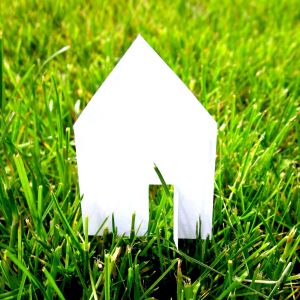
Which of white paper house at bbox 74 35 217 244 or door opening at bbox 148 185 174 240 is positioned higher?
white paper house at bbox 74 35 217 244

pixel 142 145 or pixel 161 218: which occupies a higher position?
pixel 142 145

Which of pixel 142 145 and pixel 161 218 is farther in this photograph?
pixel 161 218

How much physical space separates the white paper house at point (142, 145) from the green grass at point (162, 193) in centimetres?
6

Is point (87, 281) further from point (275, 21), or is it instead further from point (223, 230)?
point (275, 21)

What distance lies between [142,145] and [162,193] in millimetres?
219

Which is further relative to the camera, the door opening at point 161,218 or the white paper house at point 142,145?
the door opening at point 161,218

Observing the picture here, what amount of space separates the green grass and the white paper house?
0.19ft

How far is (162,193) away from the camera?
1.03m

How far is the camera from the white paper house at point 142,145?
784 mm

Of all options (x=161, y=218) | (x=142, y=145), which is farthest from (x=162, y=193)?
(x=142, y=145)

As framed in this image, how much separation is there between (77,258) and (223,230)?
11.4 inches

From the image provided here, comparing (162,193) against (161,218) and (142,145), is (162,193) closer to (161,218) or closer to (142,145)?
(161,218)

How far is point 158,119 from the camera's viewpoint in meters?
0.81

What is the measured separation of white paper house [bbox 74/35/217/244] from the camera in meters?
0.78
